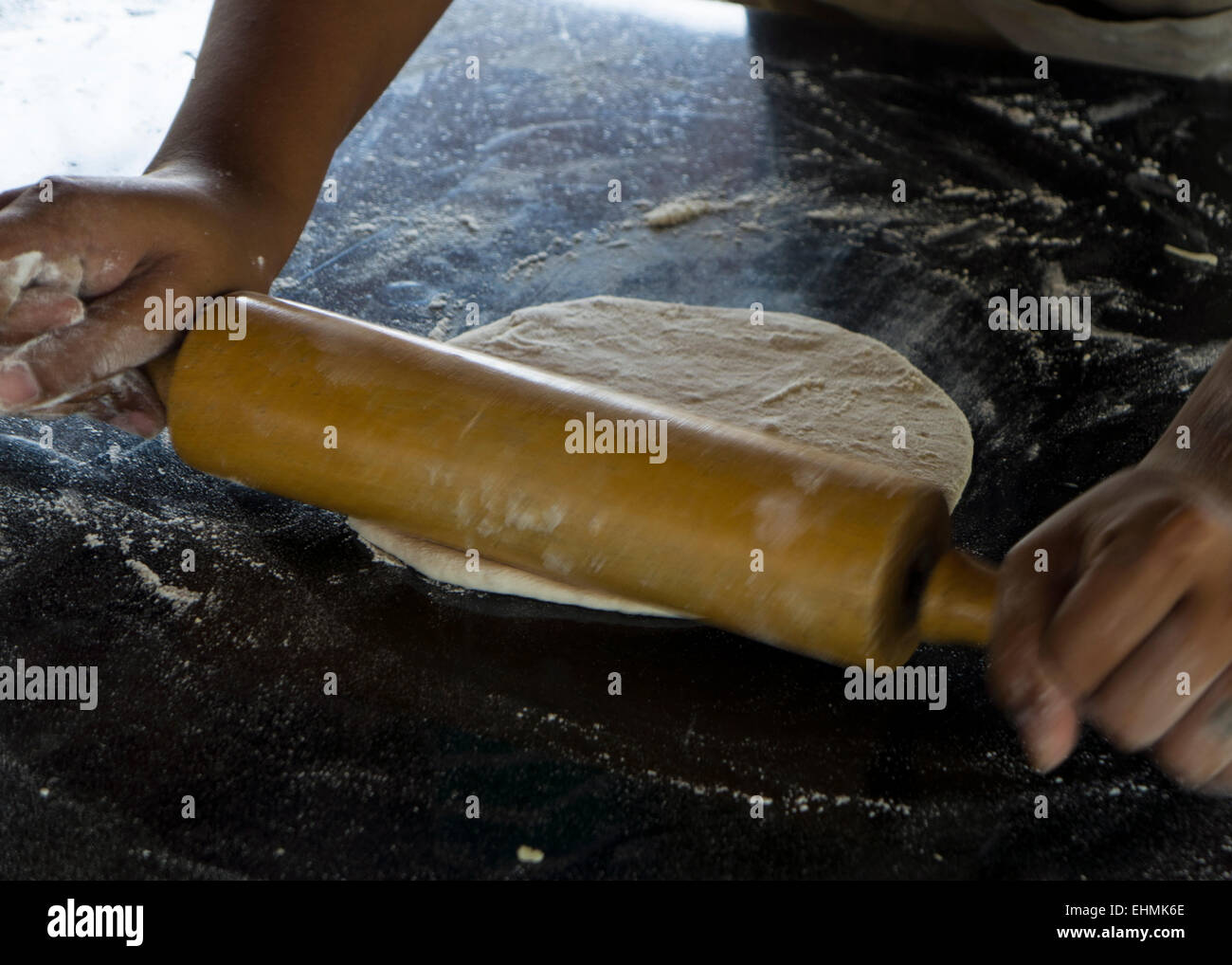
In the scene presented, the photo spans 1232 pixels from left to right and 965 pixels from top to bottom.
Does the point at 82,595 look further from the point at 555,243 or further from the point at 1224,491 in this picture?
the point at 1224,491

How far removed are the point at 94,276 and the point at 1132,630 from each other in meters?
1.41

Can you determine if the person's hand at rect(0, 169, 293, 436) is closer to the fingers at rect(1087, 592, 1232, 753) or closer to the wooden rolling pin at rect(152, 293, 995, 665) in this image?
the wooden rolling pin at rect(152, 293, 995, 665)

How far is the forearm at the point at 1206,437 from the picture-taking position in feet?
3.99

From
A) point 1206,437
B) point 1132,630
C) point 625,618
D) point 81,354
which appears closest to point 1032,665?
point 1132,630

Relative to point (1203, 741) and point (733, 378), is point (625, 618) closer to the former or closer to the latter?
point (733, 378)

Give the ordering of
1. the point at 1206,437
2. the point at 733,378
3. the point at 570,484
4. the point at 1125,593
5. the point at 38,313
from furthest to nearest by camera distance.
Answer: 1. the point at 733,378
2. the point at 38,313
3. the point at 570,484
4. the point at 1206,437
5. the point at 1125,593

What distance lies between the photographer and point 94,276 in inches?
63.1

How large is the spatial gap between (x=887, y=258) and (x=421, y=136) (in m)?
1.17

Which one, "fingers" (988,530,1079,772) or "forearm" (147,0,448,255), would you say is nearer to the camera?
"fingers" (988,530,1079,772)

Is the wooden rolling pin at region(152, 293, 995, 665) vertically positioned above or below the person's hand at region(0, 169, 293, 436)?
below

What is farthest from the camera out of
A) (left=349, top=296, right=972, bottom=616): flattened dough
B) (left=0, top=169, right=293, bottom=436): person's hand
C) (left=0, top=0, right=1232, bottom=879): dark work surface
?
(left=349, top=296, right=972, bottom=616): flattened dough

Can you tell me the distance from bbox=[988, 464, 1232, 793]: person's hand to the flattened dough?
48 centimetres

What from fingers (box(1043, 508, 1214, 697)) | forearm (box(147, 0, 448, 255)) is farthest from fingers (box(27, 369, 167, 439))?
fingers (box(1043, 508, 1214, 697))

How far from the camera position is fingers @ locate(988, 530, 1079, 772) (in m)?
1.18
